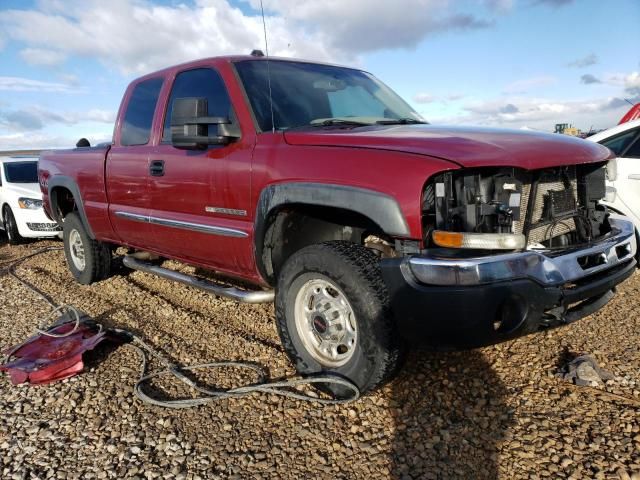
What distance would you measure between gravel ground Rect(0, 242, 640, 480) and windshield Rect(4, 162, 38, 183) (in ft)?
→ 23.8

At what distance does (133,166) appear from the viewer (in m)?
4.39

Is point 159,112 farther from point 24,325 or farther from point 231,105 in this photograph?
point 24,325

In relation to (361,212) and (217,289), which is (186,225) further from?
(361,212)

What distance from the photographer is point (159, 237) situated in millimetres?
4309

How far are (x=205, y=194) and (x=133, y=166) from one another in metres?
1.12

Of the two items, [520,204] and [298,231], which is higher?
[520,204]

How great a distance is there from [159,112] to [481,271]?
10.1ft

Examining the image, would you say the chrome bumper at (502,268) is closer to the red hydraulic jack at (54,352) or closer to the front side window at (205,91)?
the front side window at (205,91)

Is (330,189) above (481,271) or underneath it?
above

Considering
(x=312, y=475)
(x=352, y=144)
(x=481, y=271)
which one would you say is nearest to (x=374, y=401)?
(x=312, y=475)

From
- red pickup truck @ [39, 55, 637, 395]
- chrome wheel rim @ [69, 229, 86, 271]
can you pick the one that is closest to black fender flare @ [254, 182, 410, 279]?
red pickup truck @ [39, 55, 637, 395]

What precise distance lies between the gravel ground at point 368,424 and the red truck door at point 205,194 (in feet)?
2.52

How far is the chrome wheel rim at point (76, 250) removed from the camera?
589cm

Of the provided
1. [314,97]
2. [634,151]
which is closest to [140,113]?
[314,97]
